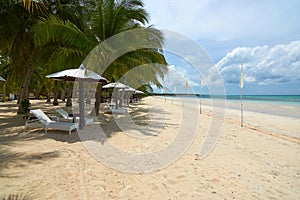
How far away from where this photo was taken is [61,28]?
7383 millimetres

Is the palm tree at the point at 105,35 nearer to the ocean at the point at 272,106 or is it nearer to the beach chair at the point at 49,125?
the beach chair at the point at 49,125

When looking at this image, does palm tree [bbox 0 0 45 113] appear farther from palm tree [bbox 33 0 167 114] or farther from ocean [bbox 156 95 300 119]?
ocean [bbox 156 95 300 119]

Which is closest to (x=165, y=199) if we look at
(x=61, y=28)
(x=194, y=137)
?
(x=194, y=137)

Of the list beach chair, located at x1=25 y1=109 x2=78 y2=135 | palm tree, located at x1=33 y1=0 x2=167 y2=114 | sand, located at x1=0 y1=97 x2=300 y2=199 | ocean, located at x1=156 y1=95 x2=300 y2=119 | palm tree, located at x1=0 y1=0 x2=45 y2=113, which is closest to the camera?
sand, located at x1=0 y1=97 x2=300 y2=199

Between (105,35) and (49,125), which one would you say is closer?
(49,125)

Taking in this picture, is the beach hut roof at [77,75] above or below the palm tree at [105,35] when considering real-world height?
below

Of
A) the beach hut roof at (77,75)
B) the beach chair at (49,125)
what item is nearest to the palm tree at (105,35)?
the beach hut roof at (77,75)

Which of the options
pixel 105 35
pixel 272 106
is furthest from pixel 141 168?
pixel 272 106

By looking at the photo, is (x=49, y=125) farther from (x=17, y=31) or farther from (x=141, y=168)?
(x=17, y=31)

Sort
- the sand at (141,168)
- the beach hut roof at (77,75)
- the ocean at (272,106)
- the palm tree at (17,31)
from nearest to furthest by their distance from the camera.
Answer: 1. the sand at (141,168)
2. the beach hut roof at (77,75)
3. the palm tree at (17,31)
4. the ocean at (272,106)

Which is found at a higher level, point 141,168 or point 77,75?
point 77,75

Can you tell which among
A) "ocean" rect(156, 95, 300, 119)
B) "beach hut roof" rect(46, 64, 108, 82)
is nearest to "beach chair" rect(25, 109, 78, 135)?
"beach hut roof" rect(46, 64, 108, 82)

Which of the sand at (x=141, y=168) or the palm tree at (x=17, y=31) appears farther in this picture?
the palm tree at (x=17, y=31)

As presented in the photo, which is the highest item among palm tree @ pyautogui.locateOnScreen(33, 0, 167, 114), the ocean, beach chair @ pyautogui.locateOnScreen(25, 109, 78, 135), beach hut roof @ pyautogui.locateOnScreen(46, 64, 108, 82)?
palm tree @ pyautogui.locateOnScreen(33, 0, 167, 114)
